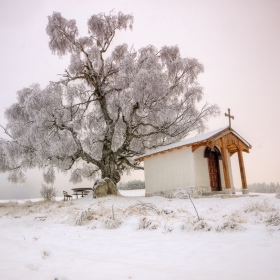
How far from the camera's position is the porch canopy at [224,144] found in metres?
12.6

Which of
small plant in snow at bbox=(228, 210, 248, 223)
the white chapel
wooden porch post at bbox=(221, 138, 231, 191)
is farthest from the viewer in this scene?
the white chapel

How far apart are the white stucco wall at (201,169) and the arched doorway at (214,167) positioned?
14.5 inches

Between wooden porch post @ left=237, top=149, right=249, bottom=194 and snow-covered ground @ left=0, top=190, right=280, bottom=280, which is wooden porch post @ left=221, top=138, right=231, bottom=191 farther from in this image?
snow-covered ground @ left=0, top=190, right=280, bottom=280

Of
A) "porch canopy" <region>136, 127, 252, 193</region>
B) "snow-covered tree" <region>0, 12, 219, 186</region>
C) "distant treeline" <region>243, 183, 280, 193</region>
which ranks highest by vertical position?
"snow-covered tree" <region>0, 12, 219, 186</region>

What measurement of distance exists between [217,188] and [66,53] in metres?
14.0

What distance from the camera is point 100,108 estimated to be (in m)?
17.5

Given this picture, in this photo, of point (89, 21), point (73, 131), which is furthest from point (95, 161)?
point (89, 21)

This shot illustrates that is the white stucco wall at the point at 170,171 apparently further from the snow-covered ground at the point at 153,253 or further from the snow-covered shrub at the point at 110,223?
the snow-covered shrub at the point at 110,223

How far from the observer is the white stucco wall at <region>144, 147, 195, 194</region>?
13.2 meters

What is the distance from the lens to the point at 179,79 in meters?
17.0

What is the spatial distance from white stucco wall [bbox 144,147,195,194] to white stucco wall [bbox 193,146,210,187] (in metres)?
0.31

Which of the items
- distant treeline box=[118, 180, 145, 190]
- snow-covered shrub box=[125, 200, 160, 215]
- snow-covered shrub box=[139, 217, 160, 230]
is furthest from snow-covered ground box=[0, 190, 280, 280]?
distant treeline box=[118, 180, 145, 190]

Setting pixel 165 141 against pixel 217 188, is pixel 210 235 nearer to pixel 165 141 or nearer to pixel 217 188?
pixel 217 188

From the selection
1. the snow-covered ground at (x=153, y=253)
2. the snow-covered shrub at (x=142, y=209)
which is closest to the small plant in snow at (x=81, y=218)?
the snow-covered ground at (x=153, y=253)
